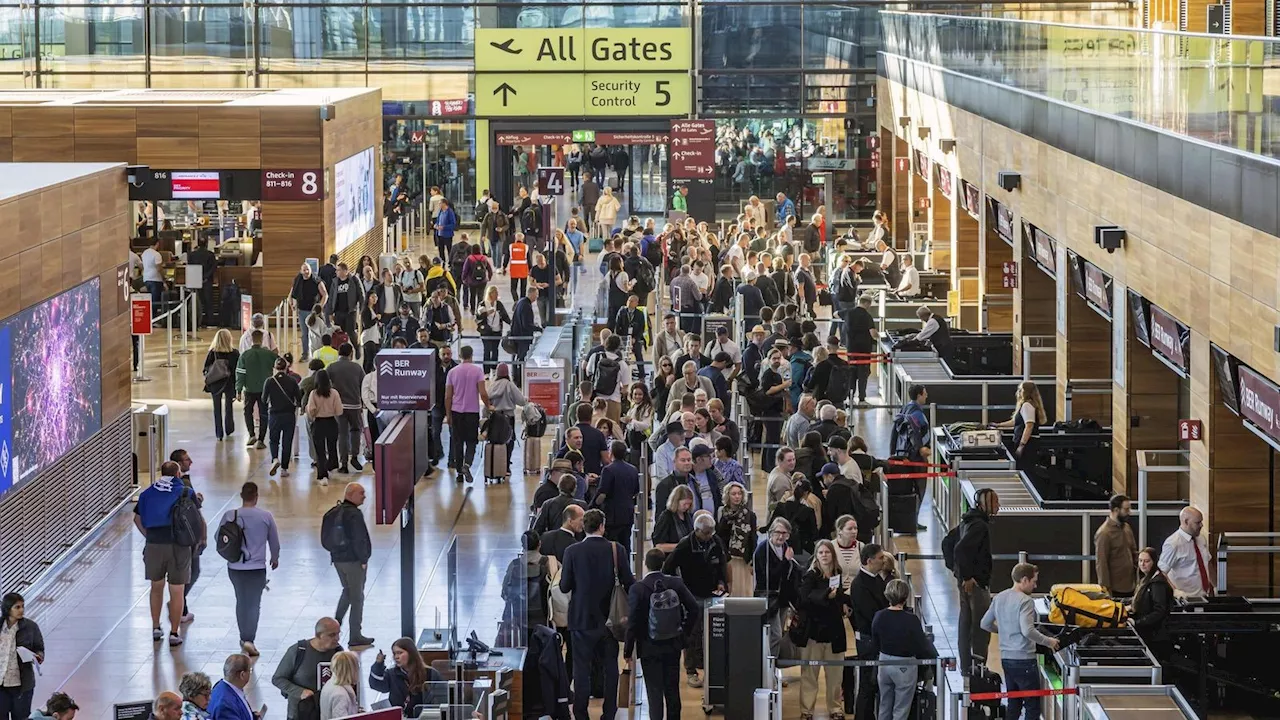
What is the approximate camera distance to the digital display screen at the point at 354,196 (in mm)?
34531

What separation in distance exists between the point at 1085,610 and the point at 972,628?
1.66 metres

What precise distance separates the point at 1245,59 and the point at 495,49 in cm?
3135

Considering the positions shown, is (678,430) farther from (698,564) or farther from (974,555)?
(698,564)

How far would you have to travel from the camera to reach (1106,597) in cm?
1372

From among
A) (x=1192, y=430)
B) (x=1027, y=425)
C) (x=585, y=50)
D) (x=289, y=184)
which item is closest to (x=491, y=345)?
(x=289, y=184)

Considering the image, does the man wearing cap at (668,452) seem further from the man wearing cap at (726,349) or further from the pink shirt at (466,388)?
the man wearing cap at (726,349)

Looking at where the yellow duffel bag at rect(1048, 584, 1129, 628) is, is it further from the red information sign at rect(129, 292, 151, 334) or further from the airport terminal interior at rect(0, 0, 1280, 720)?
the red information sign at rect(129, 292, 151, 334)

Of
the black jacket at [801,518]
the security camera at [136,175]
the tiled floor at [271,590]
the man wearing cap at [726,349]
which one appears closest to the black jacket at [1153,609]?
the tiled floor at [271,590]

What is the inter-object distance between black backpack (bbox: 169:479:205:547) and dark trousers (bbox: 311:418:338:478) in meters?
5.19

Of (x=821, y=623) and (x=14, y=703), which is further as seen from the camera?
(x=821, y=623)

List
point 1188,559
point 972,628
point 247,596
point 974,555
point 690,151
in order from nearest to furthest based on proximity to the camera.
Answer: point 1188,559 < point 974,555 < point 972,628 < point 247,596 < point 690,151

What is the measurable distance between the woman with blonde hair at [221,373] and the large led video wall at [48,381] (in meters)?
2.92

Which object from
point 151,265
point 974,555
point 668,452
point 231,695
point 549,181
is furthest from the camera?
point 549,181

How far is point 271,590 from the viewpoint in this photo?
57.4 ft
